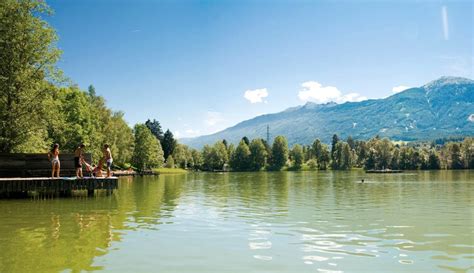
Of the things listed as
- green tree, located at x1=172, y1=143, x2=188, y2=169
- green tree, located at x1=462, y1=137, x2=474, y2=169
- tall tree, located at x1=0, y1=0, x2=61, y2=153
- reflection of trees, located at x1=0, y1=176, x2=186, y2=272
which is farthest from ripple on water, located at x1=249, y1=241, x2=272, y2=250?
green tree, located at x1=462, y1=137, x2=474, y2=169

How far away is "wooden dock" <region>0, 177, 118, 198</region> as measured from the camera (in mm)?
35312

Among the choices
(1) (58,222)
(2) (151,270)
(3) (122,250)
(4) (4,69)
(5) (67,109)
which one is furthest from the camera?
(5) (67,109)

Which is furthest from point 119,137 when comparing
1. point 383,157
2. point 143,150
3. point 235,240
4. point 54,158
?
point 383,157

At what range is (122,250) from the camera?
1477cm

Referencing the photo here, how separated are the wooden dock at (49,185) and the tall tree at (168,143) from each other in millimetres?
148042

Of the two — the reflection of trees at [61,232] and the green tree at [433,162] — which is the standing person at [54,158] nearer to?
the reflection of trees at [61,232]

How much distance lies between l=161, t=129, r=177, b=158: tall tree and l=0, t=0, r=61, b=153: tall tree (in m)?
145

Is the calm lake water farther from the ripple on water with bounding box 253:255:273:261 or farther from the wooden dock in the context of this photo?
the wooden dock

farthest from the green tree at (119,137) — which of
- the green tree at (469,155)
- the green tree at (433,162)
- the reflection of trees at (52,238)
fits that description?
the green tree at (469,155)

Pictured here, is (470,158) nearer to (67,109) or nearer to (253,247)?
(67,109)

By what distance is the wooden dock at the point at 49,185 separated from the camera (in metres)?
35.3


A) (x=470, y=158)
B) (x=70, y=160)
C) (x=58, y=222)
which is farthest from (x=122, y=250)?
(x=470, y=158)

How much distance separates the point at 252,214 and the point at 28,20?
97.7 feet

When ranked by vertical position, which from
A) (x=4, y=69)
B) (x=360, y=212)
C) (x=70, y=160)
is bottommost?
(x=360, y=212)
